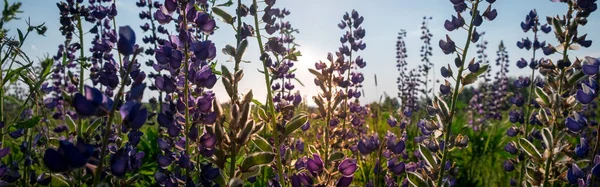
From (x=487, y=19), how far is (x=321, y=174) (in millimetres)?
1188

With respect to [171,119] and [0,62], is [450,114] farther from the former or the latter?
[0,62]

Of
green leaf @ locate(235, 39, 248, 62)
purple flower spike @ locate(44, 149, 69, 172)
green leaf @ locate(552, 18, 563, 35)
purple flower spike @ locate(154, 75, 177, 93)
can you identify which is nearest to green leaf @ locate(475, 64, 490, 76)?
green leaf @ locate(552, 18, 563, 35)

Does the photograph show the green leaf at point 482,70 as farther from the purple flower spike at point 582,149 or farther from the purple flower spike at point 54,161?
the purple flower spike at point 54,161

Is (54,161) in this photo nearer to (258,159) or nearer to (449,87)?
(258,159)

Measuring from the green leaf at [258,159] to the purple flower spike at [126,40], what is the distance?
429 mm

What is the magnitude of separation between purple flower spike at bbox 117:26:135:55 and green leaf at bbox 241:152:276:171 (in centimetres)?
43

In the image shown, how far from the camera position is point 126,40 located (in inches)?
37.9

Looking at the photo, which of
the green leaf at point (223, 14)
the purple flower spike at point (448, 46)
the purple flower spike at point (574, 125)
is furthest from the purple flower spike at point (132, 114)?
the purple flower spike at point (574, 125)

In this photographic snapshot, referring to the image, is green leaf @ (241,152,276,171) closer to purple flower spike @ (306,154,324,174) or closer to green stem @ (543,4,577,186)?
purple flower spike @ (306,154,324,174)

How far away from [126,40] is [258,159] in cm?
47

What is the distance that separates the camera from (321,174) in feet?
5.01

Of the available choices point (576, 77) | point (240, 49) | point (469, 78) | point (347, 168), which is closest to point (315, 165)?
point (347, 168)

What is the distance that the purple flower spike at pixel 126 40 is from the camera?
0.96 metres

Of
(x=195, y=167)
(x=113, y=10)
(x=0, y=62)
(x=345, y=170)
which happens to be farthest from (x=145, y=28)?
(x=345, y=170)
